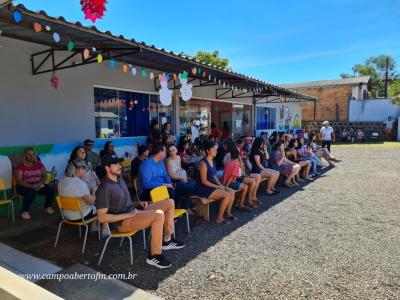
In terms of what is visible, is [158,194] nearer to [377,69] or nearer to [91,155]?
[91,155]

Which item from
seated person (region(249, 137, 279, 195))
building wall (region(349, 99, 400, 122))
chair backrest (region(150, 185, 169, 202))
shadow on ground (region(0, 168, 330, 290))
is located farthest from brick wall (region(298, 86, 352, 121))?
chair backrest (region(150, 185, 169, 202))

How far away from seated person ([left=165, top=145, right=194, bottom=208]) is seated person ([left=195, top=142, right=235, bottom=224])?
31 centimetres

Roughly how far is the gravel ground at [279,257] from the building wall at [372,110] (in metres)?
23.8

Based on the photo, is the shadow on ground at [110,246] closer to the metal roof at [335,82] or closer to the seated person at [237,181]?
the seated person at [237,181]

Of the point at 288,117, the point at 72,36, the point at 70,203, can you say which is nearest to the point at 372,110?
the point at 288,117

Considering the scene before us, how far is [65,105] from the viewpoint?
20.7 ft

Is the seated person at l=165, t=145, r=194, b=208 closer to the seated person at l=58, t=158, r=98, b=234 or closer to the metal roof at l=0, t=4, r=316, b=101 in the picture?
the seated person at l=58, t=158, r=98, b=234

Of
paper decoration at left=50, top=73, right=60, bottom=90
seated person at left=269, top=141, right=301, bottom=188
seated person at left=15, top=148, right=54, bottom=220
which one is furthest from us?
seated person at left=269, top=141, right=301, bottom=188

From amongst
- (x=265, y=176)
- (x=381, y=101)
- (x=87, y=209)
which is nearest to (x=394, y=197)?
(x=265, y=176)

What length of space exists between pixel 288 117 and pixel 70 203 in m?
17.2

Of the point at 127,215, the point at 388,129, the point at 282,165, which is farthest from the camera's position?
the point at 388,129

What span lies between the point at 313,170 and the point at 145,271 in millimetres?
7114

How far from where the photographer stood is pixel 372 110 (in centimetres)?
2656

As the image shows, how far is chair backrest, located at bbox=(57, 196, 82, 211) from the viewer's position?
3535 millimetres
